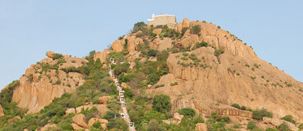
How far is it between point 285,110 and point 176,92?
A: 43.4ft

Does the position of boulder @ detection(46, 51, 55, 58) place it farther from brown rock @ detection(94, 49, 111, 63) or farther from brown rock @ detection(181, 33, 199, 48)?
brown rock @ detection(181, 33, 199, 48)

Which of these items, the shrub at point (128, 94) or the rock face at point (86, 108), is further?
the shrub at point (128, 94)

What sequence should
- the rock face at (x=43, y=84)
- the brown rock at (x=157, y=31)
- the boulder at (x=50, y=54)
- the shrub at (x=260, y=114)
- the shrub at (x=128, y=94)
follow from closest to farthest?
the shrub at (x=260, y=114), the shrub at (x=128, y=94), the rock face at (x=43, y=84), the boulder at (x=50, y=54), the brown rock at (x=157, y=31)

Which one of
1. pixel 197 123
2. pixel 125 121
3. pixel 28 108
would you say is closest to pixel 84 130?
pixel 125 121

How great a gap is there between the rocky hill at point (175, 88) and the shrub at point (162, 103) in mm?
127

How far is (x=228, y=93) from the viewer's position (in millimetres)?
65625

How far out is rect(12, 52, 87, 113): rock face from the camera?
2763 inches

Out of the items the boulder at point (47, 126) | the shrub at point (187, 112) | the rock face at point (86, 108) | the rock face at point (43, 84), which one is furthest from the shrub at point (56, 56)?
the shrub at point (187, 112)

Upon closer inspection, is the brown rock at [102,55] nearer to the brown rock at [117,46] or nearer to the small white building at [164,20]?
the brown rock at [117,46]

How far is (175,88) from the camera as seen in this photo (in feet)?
220

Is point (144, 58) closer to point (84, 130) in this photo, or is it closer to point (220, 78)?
point (220, 78)

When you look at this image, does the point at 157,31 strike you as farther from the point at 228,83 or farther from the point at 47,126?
the point at 47,126

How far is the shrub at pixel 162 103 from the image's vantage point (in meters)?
63.4

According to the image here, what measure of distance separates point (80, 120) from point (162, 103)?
1036cm
